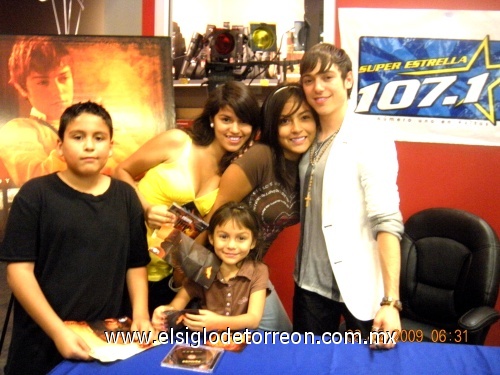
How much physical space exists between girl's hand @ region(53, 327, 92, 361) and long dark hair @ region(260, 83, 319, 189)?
853 millimetres

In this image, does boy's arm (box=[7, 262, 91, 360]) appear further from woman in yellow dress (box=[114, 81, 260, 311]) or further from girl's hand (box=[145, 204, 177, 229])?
woman in yellow dress (box=[114, 81, 260, 311])

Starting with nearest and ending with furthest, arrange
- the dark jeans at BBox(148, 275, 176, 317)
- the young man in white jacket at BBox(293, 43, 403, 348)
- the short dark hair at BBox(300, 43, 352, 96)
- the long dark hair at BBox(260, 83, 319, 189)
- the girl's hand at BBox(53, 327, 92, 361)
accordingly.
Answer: the girl's hand at BBox(53, 327, 92, 361) → the young man in white jacket at BBox(293, 43, 403, 348) → the short dark hair at BBox(300, 43, 352, 96) → the long dark hair at BBox(260, 83, 319, 189) → the dark jeans at BBox(148, 275, 176, 317)


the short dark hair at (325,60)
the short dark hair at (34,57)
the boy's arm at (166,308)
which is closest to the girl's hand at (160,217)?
the boy's arm at (166,308)

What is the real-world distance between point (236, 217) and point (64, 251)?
546mm

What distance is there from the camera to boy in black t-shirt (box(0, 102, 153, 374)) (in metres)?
1.46

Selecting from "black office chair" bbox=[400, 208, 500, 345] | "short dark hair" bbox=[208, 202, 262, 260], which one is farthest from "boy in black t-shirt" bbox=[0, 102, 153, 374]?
"black office chair" bbox=[400, 208, 500, 345]

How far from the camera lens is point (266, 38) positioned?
2912 mm

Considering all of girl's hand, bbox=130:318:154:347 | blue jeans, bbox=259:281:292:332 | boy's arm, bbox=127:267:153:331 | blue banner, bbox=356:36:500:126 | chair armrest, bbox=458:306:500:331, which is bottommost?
chair armrest, bbox=458:306:500:331

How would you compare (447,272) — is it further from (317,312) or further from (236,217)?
(236,217)

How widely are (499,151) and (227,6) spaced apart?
2541 mm

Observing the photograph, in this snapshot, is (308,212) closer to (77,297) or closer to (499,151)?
(77,297)

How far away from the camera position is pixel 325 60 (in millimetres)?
1729

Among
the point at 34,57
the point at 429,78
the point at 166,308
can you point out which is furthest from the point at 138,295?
the point at 429,78

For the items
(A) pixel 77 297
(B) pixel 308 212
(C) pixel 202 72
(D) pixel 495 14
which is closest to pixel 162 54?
(C) pixel 202 72
